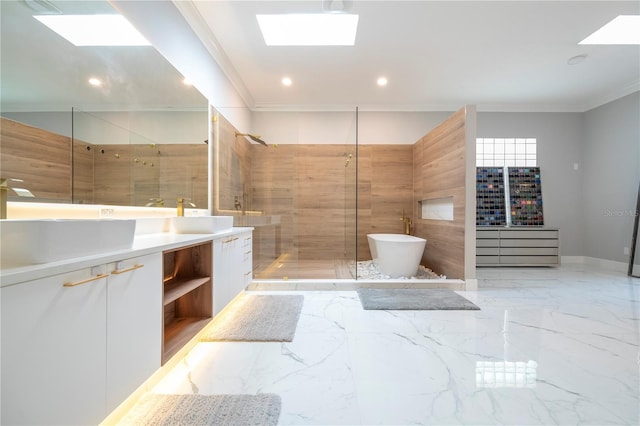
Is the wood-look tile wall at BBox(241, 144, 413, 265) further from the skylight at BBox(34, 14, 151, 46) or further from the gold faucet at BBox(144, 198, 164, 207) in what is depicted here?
the skylight at BBox(34, 14, 151, 46)

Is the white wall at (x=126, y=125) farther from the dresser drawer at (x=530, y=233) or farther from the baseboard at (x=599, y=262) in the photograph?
the baseboard at (x=599, y=262)

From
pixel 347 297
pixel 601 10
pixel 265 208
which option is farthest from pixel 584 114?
pixel 265 208

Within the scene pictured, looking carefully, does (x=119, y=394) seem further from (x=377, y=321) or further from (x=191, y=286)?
(x=377, y=321)

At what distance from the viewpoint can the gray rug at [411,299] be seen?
8.20 feet

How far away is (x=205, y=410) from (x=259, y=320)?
3.19 feet

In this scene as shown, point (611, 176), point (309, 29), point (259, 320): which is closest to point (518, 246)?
point (611, 176)

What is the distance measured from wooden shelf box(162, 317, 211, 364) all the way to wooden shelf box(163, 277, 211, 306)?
0.24 metres

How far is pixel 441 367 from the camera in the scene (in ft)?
5.10

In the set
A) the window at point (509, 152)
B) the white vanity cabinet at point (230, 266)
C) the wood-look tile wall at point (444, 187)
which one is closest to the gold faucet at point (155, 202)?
the white vanity cabinet at point (230, 266)

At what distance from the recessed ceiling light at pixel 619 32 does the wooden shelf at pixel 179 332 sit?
4755mm

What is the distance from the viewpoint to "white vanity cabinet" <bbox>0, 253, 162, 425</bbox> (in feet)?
2.28

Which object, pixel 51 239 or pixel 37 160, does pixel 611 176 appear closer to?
pixel 51 239

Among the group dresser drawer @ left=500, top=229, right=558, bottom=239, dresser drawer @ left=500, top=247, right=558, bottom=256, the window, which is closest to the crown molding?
the window

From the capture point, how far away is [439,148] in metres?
3.63
